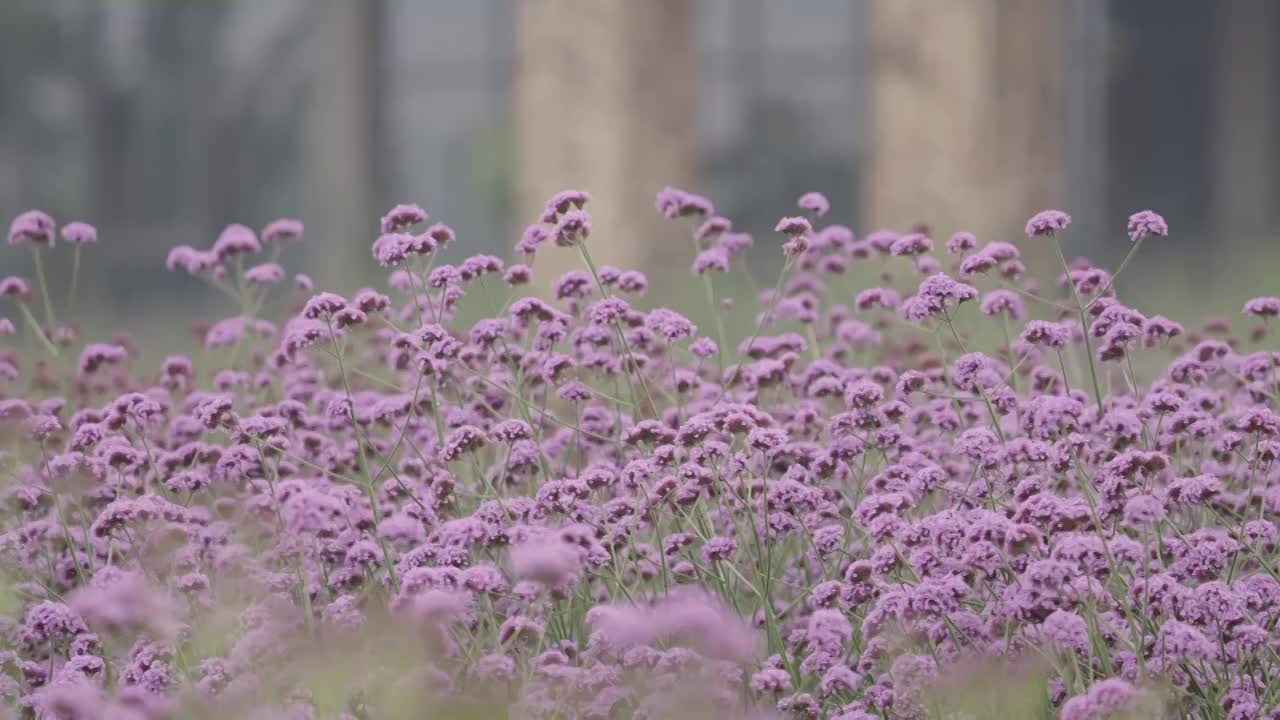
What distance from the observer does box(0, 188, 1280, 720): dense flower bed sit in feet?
7.53

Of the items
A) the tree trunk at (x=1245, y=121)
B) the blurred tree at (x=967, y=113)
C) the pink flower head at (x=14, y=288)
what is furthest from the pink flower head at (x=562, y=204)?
the tree trunk at (x=1245, y=121)

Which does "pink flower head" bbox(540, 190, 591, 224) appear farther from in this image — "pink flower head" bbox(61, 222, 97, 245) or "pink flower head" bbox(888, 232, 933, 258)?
"pink flower head" bbox(61, 222, 97, 245)

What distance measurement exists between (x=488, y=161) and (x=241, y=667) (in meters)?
12.8

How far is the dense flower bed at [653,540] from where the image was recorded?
7.53ft

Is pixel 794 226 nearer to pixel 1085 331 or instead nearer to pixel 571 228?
pixel 571 228

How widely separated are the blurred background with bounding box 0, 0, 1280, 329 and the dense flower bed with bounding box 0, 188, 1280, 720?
290 inches

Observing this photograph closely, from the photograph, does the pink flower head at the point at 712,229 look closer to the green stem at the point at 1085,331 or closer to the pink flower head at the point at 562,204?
the pink flower head at the point at 562,204

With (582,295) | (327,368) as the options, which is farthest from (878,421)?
(327,368)

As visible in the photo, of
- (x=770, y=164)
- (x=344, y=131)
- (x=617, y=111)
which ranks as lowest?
(x=770, y=164)

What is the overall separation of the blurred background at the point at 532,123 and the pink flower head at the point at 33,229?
718cm

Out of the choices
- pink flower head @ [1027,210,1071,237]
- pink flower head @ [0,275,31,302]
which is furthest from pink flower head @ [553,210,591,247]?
pink flower head @ [0,275,31,302]

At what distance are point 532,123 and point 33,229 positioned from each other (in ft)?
25.2

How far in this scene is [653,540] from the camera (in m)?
3.24

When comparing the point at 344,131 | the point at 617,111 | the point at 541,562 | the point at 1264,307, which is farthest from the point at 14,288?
the point at 344,131
